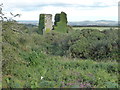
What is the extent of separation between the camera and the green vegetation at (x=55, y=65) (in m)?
6.75

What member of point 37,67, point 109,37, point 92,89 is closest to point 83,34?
point 109,37

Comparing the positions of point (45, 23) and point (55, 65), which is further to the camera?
point (45, 23)

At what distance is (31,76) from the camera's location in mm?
7555

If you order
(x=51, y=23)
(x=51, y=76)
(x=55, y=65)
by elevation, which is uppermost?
(x=51, y=23)

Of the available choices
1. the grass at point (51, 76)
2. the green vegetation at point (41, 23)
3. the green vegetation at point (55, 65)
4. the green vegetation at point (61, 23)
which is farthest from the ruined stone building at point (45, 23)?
the grass at point (51, 76)

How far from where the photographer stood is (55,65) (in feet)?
Result: 32.1

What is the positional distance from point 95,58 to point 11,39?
28.1 ft

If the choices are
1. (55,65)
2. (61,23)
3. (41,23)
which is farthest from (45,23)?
(55,65)

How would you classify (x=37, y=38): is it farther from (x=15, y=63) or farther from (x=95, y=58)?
(x=15, y=63)

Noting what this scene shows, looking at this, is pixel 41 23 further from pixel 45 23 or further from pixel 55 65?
pixel 55 65

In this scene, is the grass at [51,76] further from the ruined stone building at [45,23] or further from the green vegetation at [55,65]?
the ruined stone building at [45,23]

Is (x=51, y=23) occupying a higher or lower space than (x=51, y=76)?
higher

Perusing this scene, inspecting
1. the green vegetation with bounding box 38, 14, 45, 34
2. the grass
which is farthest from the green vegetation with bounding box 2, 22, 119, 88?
the green vegetation with bounding box 38, 14, 45, 34

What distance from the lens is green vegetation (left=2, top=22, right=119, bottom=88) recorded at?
6.75m
